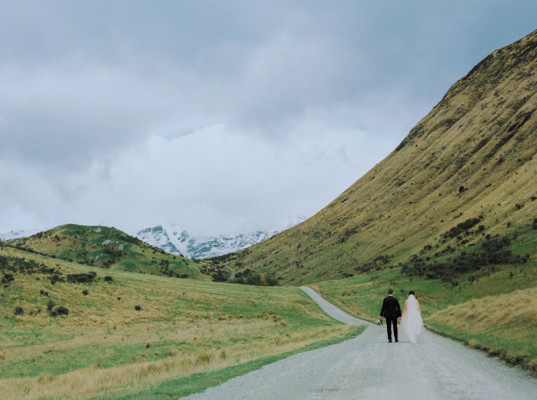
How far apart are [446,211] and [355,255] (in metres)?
31.0

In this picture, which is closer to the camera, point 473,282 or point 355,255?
point 473,282

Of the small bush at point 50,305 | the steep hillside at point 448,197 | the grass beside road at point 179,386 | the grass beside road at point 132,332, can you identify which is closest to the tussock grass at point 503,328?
the grass beside road at point 132,332

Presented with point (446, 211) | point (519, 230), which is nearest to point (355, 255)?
point (446, 211)

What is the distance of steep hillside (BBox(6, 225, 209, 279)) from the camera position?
363ft

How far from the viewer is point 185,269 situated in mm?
117625

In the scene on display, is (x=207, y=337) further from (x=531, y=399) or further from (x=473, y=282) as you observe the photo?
(x=473, y=282)

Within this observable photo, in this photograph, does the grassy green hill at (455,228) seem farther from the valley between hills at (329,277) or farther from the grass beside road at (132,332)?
the grass beside road at (132,332)

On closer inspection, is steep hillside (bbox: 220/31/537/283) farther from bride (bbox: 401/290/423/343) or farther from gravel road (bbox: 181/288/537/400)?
gravel road (bbox: 181/288/537/400)

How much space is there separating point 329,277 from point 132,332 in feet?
287

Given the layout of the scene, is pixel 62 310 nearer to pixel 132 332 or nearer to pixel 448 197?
pixel 132 332

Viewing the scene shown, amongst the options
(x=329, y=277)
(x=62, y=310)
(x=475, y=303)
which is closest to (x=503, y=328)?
A: (x=475, y=303)

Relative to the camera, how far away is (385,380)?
950cm

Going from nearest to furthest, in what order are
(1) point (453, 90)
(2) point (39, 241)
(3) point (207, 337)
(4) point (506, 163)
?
(3) point (207, 337)
(4) point (506, 163)
(2) point (39, 241)
(1) point (453, 90)

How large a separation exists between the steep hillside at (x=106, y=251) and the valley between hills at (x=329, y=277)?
29.5 inches
